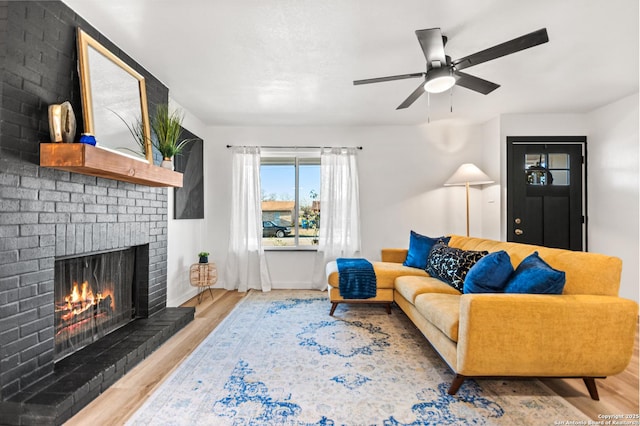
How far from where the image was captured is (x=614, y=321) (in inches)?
75.0

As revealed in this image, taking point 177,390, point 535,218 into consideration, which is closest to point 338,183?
point 535,218

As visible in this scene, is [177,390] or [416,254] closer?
[177,390]

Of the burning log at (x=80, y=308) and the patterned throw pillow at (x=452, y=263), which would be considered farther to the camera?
the patterned throw pillow at (x=452, y=263)

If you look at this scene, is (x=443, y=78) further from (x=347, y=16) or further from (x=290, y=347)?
(x=290, y=347)

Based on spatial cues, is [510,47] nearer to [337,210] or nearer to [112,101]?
[112,101]

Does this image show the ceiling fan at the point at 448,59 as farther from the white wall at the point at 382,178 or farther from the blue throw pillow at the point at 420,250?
the white wall at the point at 382,178

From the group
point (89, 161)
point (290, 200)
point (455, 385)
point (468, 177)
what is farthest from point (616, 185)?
point (89, 161)

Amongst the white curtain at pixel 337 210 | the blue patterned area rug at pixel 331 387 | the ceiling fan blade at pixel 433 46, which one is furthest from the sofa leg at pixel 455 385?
the white curtain at pixel 337 210

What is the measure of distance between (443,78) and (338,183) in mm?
2751

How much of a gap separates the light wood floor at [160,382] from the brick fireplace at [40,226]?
3.2 inches

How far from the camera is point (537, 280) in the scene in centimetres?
208

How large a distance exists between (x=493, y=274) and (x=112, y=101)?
9.97ft

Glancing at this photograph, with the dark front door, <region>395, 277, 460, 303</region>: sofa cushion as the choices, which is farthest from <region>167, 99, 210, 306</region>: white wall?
the dark front door

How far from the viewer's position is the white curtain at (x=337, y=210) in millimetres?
5012
